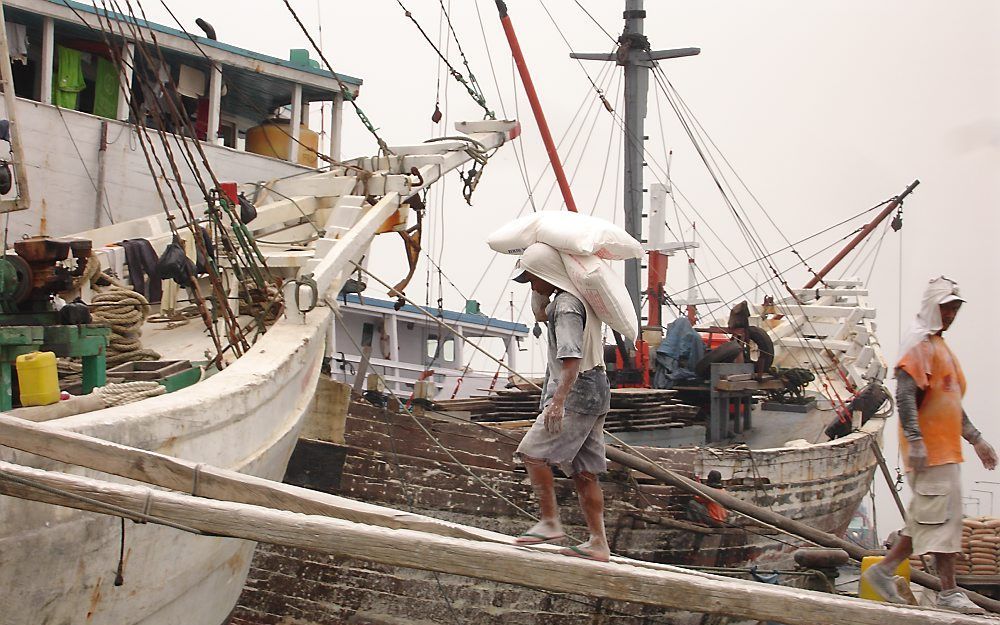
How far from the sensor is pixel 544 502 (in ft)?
15.5

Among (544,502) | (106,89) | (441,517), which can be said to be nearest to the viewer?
(544,502)

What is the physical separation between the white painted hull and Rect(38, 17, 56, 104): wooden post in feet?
20.0

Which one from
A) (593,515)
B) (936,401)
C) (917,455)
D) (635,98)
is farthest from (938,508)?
(635,98)

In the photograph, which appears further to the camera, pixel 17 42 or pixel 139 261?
pixel 17 42

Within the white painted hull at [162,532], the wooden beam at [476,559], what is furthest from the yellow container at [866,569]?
the white painted hull at [162,532]

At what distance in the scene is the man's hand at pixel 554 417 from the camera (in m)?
4.55

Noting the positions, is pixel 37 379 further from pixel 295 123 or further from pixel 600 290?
pixel 295 123

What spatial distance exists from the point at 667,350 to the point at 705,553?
4.02m

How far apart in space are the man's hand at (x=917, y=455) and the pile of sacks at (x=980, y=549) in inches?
121

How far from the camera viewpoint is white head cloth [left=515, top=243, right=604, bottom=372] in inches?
186

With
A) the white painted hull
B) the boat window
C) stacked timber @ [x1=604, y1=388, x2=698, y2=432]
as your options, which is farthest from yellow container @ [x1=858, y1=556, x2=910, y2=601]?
the boat window

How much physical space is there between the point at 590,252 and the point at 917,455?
6.62 feet

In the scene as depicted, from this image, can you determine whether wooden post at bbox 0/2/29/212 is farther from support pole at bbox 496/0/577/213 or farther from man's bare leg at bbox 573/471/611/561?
support pole at bbox 496/0/577/213

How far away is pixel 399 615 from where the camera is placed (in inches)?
349
